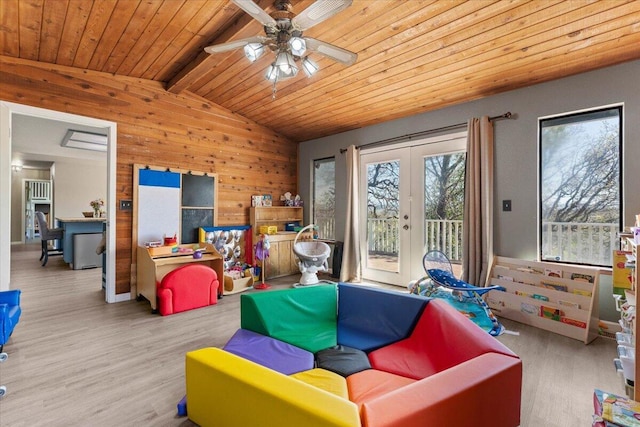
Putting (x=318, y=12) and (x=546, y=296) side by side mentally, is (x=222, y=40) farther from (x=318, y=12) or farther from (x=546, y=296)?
(x=546, y=296)

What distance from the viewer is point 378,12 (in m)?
2.35

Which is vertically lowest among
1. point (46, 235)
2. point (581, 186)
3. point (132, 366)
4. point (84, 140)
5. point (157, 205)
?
point (132, 366)

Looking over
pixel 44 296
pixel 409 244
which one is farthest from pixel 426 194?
pixel 44 296

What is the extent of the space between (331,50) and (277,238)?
336 cm

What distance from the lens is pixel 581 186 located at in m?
3.02

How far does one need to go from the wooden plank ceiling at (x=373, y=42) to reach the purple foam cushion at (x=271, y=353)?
7.90ft

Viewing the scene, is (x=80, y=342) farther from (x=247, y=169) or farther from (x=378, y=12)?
(x=378, y=12)

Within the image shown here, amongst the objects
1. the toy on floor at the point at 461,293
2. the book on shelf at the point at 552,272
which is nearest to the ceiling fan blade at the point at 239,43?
the toy on floor at the point at 461,293

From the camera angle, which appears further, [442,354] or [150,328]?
[150,328]

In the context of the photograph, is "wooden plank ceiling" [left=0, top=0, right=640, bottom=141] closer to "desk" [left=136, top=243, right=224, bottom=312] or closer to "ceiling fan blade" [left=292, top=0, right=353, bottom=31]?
"ceiling fan blade" [left=292, top=0, right=353, bottom=31]

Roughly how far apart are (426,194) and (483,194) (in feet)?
2.71

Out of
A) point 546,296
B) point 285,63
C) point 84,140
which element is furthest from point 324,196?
point 84,140

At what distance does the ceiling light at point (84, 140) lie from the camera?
5433 mm

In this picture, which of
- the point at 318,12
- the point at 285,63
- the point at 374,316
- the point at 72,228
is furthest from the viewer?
the point at 72,228
